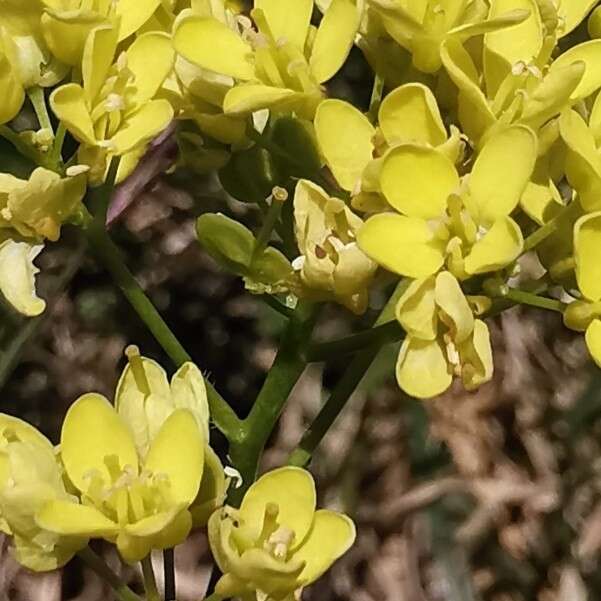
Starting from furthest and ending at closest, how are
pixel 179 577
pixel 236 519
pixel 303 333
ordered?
pixel 179 577 → pixel 303 333 → pixel 236 519

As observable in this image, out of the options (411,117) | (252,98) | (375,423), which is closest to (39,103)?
(252,98)

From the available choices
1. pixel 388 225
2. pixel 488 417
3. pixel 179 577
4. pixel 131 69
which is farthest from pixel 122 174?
pixel 488 417

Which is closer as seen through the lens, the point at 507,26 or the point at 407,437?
the point at 507,26

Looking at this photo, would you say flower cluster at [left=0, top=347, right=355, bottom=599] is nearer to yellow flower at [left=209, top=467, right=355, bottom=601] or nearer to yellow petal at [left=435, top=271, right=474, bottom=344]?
yellow flower at [left=209, top=467, right=355, bottom=601]

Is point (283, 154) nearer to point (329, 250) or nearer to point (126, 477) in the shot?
point (329, 250)

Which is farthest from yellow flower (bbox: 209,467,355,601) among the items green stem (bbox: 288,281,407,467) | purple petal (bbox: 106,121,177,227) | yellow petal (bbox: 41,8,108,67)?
purple petal (bbox: 106,121,177,227)

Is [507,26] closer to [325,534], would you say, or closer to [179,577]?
[325,534]

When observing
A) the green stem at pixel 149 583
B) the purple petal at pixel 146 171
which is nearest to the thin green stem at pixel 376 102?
the green stem at pixel 149 583
